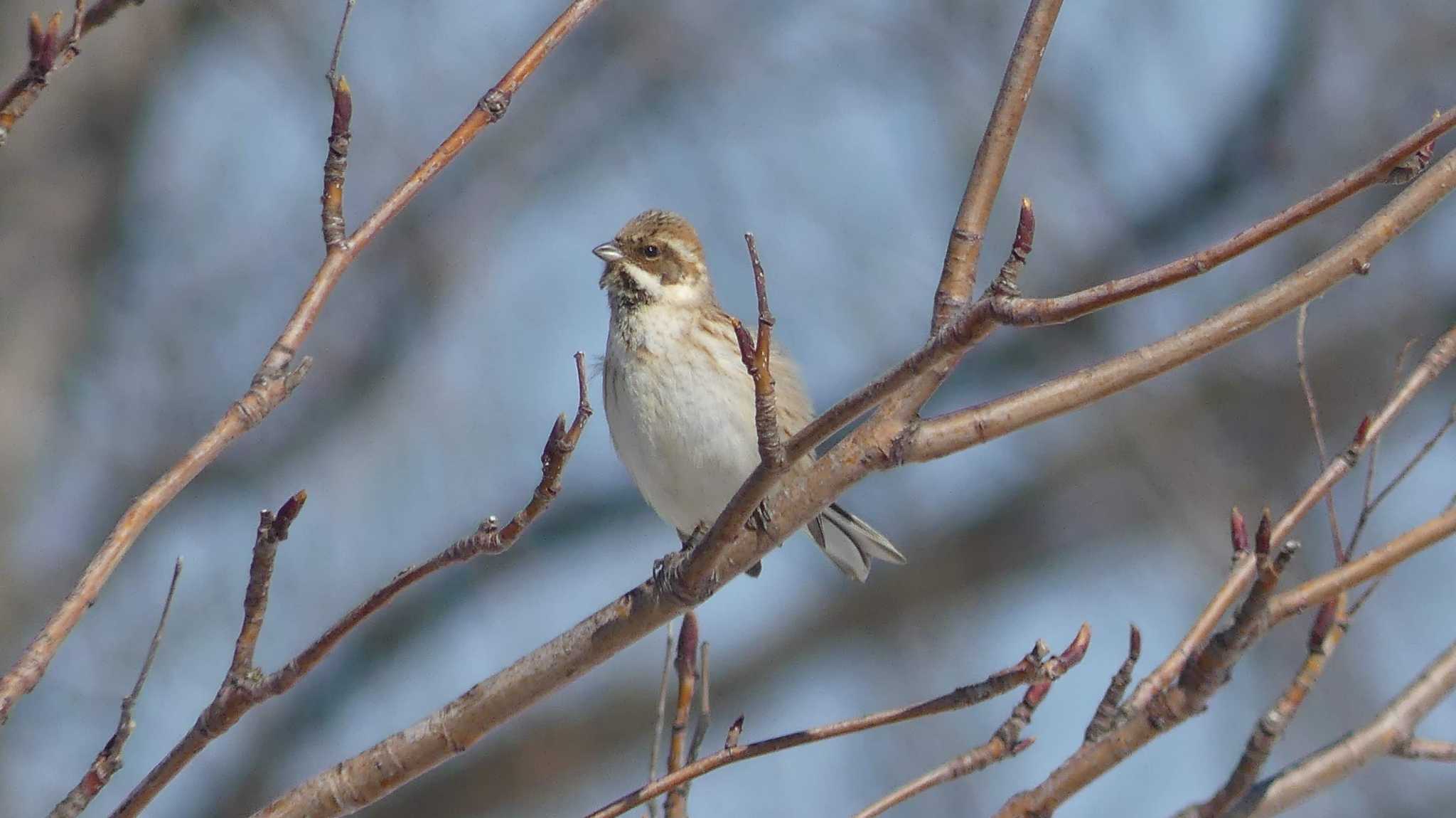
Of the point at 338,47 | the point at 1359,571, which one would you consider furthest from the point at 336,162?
the point at 1359,571

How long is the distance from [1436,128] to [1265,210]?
740cm

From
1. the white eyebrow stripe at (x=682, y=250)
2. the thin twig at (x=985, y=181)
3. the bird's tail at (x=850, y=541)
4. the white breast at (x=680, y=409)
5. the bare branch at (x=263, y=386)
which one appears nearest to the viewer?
the bare branch at (x=263, y=386)

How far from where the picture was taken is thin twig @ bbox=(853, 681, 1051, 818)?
278 cm

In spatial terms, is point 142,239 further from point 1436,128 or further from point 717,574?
point 1436,128

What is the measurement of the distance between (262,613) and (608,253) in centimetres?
322

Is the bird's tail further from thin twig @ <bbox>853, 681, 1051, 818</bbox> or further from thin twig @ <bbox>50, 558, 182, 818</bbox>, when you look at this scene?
thin twig @ <bbox>50, 558, 182, 818</bbox>

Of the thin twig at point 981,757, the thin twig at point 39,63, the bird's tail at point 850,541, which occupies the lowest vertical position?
the thin twig at point 981,757

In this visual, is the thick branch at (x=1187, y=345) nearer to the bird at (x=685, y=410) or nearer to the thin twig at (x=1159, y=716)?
the thin twig at (x=1159, y=716)

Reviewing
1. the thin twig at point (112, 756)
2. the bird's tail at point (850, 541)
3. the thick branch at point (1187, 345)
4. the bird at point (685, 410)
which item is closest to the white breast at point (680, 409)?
the bird at point (685, 410)

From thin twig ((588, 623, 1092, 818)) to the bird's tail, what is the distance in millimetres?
2281

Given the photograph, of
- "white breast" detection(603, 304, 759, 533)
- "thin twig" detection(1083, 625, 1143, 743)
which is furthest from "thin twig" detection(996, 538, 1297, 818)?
"white breast" detection(603, 304, 759, 533)

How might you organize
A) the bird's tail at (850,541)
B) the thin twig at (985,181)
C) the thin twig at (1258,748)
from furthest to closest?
the bird's tail at (850,541), the thin twig at (985,181), the thin twig at (1258,748)

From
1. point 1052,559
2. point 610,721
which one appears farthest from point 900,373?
point 1052,559

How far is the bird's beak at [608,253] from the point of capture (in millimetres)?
5820
